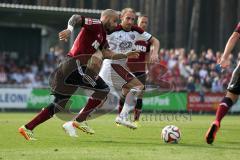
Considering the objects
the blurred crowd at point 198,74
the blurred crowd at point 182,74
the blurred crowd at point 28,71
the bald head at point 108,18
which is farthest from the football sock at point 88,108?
the blurred crowd at point 198,74

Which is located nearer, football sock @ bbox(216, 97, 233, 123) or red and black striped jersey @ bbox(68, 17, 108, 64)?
football sock @ bbox(216, 97, 233, 123)

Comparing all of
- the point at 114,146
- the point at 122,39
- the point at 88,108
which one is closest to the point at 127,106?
the point at 122,39

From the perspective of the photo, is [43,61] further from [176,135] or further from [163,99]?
[176,135]

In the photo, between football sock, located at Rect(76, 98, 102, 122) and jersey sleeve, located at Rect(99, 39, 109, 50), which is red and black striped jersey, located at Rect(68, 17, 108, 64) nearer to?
jersey sleeve, located at Rect(99, 39, 109, 50)

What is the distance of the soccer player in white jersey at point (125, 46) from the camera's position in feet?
52.0

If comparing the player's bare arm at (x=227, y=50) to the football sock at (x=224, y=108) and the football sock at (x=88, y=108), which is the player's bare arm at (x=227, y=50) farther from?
the football sock at (x=88, y=108)

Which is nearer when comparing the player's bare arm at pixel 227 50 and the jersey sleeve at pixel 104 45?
the player's bare arm at pixel 227 50

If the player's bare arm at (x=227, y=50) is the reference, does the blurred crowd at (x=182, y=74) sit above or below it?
below

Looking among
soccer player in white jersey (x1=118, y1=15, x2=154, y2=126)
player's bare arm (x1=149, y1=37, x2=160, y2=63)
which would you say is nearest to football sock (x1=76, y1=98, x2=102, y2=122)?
player's bare arm (x1=149, y1=37, x2=160, y2=63)

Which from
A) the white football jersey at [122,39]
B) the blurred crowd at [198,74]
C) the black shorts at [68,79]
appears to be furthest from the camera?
the blurred crowd at [198,74]

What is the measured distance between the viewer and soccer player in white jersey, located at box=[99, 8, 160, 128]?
15.8m

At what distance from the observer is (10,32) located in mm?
36438

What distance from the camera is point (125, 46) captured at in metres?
16.8

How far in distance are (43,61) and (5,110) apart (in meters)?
4.97
